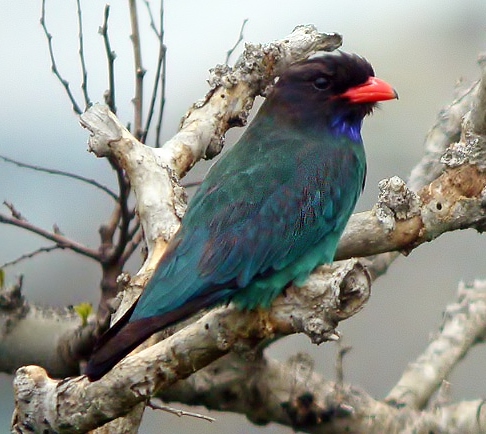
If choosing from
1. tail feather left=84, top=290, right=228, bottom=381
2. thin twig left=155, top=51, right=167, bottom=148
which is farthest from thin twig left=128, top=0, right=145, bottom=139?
tail feather left=84, top=290, right=228, bottom=381

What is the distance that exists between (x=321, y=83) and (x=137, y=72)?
0.82 metres

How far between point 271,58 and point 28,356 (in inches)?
64.3

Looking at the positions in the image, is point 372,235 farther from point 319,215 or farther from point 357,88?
point 357,88

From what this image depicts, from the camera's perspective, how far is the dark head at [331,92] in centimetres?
447

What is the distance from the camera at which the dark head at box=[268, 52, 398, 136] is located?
14.7 ft

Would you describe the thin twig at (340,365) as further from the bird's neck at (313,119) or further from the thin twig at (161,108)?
the thin twig at (161,108)

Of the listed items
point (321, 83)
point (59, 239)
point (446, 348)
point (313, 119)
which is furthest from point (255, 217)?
point (446, 348)

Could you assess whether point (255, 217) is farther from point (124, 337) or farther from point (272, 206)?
point (124, 337)

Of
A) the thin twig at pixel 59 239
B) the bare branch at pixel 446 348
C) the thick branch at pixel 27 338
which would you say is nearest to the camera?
the thick branch at pixel 27 338

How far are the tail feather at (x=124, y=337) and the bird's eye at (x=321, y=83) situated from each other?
→ 3.95 feet

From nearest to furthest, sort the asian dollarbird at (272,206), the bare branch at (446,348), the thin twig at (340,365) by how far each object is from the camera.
Answer: the asian dollarbird at (272,206) → the thin twig at (340,365) → the bare branch at (446,348)

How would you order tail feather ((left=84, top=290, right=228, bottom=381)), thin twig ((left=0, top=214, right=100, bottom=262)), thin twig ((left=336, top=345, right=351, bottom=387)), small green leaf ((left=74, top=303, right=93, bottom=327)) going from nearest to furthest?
tail feather ((left=84, top=290, right=228, bottom=381)) → thin twig ((left=336, top=345, right=351, bottom=387)) → small green leaf ((left=74, top=303, right=93, bottom=327)) → thin twig ((left=0, top=214, right=100, bottom=262))

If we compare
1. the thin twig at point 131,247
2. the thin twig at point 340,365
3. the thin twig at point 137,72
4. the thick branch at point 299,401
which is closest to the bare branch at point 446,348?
the thick branch at point 299,401

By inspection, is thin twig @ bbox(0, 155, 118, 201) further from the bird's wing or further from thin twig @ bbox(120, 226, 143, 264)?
the bird's wing
